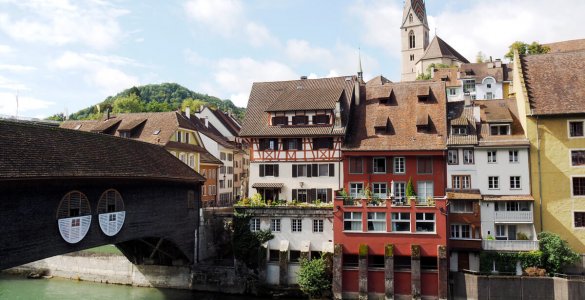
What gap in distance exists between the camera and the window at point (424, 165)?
31125 mm

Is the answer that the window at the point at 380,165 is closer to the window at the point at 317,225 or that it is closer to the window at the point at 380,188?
the window at the point at 380,188

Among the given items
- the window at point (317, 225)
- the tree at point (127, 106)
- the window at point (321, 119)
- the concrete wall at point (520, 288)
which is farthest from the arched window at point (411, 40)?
the concrete wall at point (520, 288)

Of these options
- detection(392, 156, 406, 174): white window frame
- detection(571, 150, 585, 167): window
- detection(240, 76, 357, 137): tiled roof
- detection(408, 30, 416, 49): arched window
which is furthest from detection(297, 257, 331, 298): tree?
detection(408, 30, 416, 49): arched window

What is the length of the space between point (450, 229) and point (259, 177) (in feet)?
42.5

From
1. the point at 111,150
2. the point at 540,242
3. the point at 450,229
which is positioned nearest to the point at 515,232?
the point at 540,242

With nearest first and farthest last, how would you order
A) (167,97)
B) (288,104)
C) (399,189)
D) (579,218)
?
(579,218)
(399,189)
(288,104)
(167,97)

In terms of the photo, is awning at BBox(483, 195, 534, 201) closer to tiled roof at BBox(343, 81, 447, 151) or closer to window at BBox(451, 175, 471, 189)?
window at BBox(451, 175, 471, 189)

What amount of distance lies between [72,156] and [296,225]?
14.1 meters

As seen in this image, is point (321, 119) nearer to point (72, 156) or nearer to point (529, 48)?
point (72, 156)

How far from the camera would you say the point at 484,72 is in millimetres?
65062

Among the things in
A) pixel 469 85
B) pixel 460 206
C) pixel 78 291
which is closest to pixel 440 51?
pixel 469 85

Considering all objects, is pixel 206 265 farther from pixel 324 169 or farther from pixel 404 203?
pixel 404 203

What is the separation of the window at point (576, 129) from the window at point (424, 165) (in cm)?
881

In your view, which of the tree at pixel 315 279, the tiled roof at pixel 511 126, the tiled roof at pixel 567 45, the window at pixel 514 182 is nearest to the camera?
the tree at pixel 315 279
